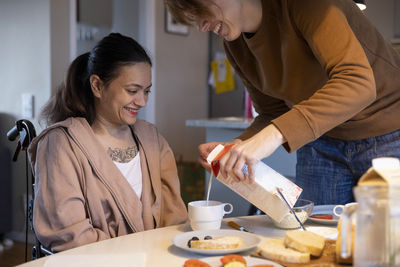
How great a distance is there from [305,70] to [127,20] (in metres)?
3.19

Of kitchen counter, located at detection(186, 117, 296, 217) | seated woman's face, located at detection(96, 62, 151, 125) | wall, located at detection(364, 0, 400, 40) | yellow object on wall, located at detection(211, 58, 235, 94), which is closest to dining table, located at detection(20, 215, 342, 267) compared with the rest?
seated woman's face, located at detection(96, 62, 151, 125)

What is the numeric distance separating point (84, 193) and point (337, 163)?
0.75m

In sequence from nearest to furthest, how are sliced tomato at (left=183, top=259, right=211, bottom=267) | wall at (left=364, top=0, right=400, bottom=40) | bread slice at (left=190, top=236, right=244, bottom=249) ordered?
sliced tomato at (left=183, top=259, right=211, bottom=267) < bread slice at (left=190, top=236, right=244, bottom=249) < wall at (left=364, top=0, right=400, bottom=40)

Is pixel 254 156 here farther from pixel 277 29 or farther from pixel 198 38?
pixel 198 38

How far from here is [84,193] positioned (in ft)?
5.00

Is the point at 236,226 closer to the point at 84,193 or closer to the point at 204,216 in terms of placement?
the point at 204,216

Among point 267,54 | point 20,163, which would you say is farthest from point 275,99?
point 20,163

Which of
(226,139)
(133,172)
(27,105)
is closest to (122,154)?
(133,172)

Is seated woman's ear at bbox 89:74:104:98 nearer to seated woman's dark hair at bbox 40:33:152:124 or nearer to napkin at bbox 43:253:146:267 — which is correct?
seated woman's dark hair at bbox 40:33:152:124

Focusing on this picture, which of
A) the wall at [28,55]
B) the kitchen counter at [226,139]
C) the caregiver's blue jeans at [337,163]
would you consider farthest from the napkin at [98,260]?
the wall at [28,55]

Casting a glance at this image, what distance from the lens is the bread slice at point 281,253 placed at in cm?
94

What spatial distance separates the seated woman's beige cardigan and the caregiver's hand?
0.57 meters

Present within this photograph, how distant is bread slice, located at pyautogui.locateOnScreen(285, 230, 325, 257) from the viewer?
96 centimetres

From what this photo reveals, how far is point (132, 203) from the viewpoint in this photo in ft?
5.18
